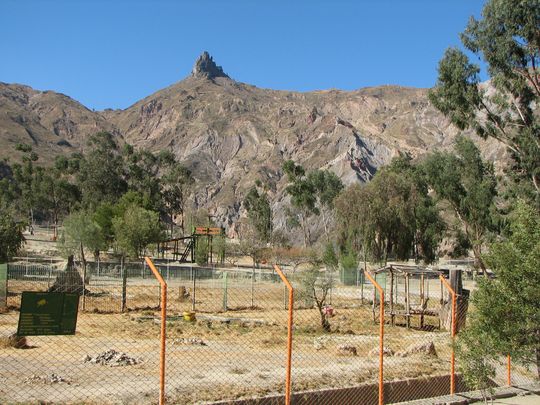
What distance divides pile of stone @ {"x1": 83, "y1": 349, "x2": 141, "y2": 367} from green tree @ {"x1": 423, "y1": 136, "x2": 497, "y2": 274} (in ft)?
154

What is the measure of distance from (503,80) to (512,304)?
25.8 meters

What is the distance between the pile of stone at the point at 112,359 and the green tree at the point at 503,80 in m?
26.3

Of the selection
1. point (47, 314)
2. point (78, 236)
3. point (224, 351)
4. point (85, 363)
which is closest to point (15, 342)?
point (85, 363)

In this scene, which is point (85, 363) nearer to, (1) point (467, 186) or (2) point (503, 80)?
(2) point (503, 80)

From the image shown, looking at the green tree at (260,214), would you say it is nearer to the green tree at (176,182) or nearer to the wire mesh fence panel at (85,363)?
the green tree at (176,182)

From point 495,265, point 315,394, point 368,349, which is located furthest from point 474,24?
point 315,394

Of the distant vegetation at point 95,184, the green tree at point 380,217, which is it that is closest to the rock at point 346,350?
the green tree at point 380,217

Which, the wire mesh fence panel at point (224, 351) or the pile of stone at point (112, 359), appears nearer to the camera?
the wire mesh fence panel at point (224, 351)

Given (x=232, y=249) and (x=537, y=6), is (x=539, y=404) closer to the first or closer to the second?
(x=537, y=6)

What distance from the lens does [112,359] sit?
11656 mm

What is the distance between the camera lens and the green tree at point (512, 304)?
8.96 metres

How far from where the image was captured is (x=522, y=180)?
3638 centimetres

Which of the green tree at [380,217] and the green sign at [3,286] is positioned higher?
the green tree at [380,217]

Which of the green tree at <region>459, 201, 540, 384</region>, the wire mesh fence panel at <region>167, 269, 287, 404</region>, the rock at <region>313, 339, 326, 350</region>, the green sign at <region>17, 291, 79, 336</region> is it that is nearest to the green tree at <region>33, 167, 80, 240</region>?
the wire mesh fence panel at <region>167, 269, 287, 404</region>
